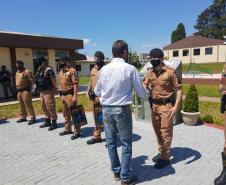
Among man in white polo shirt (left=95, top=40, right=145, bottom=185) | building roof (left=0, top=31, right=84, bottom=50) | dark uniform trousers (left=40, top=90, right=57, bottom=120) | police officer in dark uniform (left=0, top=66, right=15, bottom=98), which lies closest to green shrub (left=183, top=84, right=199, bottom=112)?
dark uniform trousers (left=40, top=90, right=57, bottom=120)

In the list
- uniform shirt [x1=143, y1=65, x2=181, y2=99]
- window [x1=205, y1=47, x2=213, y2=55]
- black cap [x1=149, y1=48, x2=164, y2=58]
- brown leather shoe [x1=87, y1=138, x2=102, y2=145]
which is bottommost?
brown leather shoe [x1=87, y1=138, x2=102, y2=145]

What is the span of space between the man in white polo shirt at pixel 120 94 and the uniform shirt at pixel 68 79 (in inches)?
94.0

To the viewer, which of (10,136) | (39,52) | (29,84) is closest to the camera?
(10,136)

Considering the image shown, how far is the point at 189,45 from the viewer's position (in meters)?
46.8

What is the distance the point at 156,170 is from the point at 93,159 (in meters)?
1.22

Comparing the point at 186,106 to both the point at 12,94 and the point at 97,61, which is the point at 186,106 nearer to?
the point at 97,61

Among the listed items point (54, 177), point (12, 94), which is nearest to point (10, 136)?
point (54, 177)

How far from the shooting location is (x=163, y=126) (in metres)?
4.18

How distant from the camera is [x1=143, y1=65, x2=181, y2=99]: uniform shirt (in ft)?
13.6

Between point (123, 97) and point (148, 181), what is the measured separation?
4.39 feet

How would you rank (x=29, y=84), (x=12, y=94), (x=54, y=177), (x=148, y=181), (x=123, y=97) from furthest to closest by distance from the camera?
(x=12, y=94) → (x=29, y=84) → (x=54, y=177) → (x=148, y=181) → (x=123, y=97)

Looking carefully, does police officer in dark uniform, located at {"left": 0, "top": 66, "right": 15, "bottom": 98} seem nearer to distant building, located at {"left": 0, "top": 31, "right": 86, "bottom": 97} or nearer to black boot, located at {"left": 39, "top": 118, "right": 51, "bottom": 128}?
distant building, located at {"left": 0, "top": 31, "right": 86, "bottom": 97}

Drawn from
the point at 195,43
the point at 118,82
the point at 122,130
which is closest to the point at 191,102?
the point at 122,130

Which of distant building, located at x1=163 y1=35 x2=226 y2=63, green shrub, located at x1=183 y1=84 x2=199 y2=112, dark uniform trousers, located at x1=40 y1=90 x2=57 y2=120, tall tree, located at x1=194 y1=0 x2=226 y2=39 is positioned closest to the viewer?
dark uniform trousers, located at x1=40 y1=90 x2=57 y2=120
